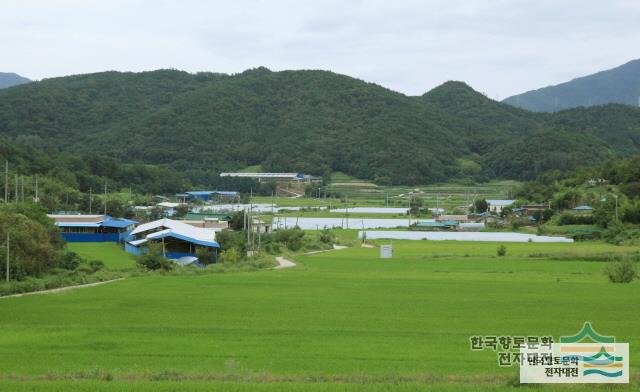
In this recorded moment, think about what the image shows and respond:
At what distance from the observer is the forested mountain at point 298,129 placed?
343ft

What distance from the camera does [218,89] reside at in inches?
5221

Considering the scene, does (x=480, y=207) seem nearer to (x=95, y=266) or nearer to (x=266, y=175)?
(x=266, y=175)

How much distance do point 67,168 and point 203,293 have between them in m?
59.0

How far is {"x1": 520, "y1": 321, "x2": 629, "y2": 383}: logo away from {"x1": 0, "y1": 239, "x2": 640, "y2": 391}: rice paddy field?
0.23 m

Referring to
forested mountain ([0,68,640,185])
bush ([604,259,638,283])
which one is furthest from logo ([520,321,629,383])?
forested mountain ([0,68,640,185])

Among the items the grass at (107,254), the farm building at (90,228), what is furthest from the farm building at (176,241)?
the farm building at (90,228)

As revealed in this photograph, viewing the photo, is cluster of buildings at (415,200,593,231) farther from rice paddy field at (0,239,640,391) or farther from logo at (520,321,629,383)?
logo at (520,321,629,383)

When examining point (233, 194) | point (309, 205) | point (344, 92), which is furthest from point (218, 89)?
point (309, 205)

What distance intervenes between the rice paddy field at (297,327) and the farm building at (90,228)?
21.7 m

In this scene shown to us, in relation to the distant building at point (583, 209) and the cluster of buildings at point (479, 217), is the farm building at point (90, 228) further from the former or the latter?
the distant building at point (583, 209)

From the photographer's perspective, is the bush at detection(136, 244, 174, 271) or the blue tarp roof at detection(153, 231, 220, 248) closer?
the bush at detection(136, 244, 174, 271)

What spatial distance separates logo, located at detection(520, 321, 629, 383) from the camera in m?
9.92

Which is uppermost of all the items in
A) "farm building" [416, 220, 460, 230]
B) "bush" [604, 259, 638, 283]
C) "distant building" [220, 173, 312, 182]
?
"distant building" [220, 173, 312, 182]

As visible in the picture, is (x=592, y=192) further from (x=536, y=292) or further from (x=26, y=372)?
(x=26, y=372)
